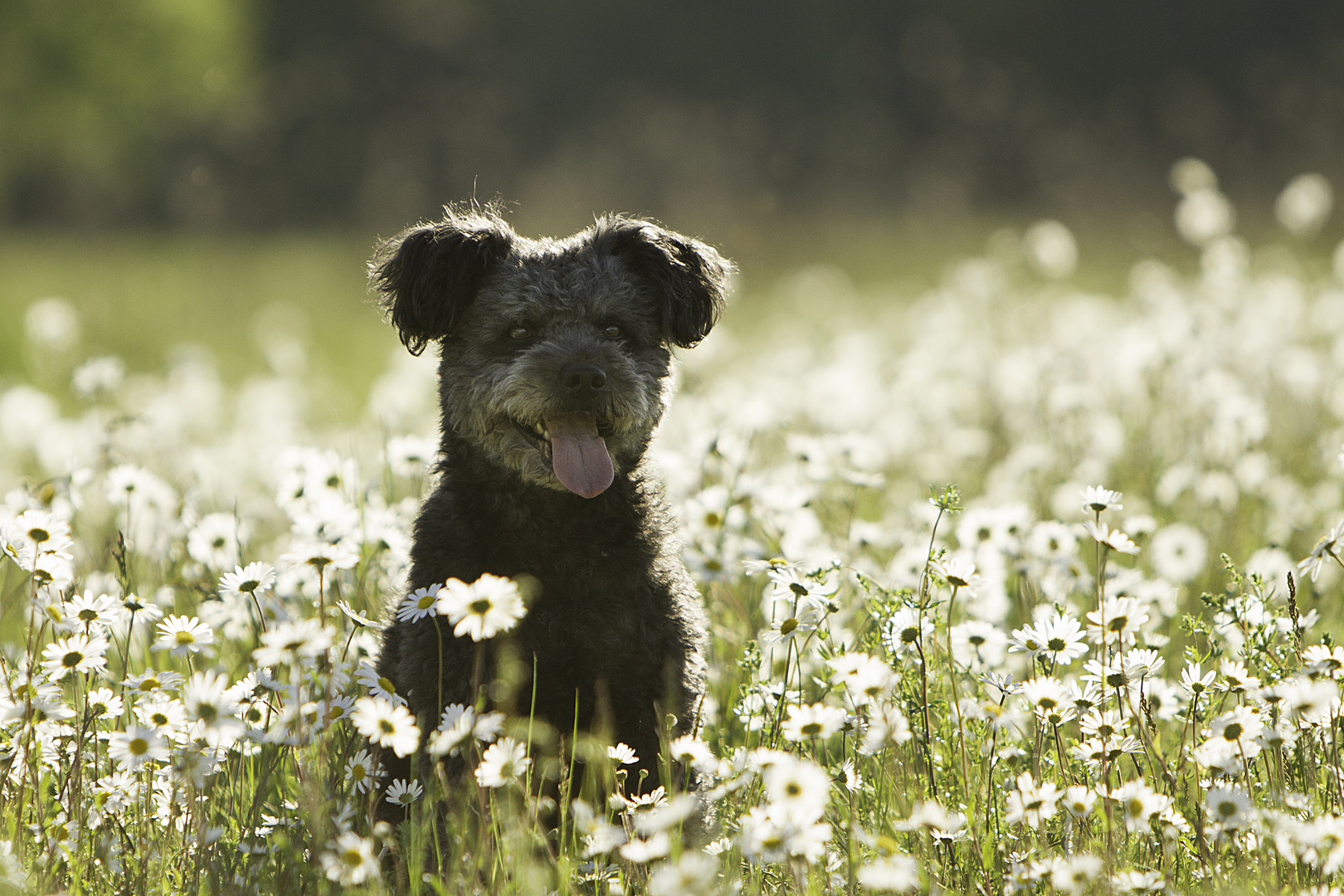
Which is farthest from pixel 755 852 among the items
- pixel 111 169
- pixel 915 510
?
pixel 111 169

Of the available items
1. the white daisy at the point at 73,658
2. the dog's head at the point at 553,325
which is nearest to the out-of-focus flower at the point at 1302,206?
the dog's head at the point at 553,325

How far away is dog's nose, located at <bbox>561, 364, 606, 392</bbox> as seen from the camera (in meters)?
3.79

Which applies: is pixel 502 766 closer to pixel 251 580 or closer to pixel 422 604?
pixel 422 604

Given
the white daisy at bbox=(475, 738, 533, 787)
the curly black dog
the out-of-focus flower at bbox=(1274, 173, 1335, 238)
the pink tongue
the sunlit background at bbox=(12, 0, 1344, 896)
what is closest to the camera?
the white daisy at bbox=(475, 738, 533, 787)

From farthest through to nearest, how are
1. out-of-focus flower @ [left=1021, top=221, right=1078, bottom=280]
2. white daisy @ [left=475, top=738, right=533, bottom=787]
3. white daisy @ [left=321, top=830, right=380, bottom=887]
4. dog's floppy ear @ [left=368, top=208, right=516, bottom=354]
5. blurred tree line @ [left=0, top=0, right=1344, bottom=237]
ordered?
blurred tree line @ [left=0, top=0, right=1344, bottom=237] < out-of-focus flower @ [left=1021, top=221, right=1078, bottom=280] < dog's floppy ear @ [left=368, top=208, right=516, bottom=354] < white daisy @ [left=475, top=738, right=533, bottom=787] < white daisy @ [left=321, top=830, right=380, bottom=887]

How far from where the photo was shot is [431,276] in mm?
3941

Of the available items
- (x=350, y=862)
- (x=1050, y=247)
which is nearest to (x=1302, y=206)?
(x=1050, y=247)

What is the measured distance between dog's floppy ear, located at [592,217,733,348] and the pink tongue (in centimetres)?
61

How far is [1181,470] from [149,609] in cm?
519

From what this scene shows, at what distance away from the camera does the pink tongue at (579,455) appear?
367 cm

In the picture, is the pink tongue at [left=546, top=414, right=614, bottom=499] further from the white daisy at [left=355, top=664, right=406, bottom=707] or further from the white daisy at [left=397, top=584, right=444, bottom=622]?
the white daisy at [left=355, top=664, right=406, bottom=707]

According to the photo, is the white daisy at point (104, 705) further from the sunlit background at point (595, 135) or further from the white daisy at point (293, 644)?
the sunlit background at point (595, 135)

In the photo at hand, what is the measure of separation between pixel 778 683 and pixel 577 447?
1109 mm

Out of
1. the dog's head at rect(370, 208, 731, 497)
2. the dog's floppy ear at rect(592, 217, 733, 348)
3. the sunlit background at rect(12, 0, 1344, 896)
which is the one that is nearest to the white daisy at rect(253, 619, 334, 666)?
the sunlit background at rect(12, 0, 1344, 896)
